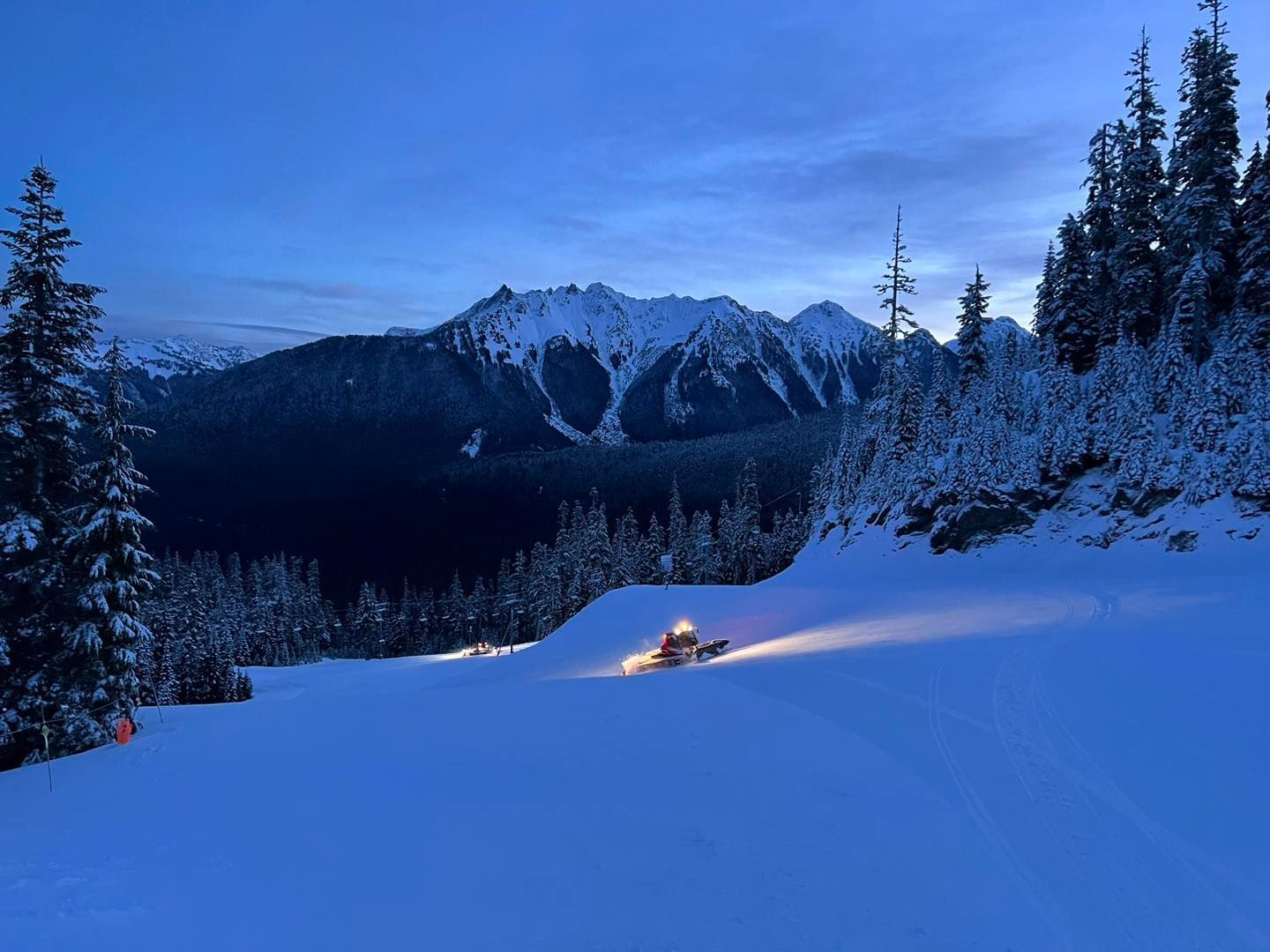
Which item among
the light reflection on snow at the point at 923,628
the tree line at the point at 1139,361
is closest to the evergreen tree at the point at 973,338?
the tree line at the point at 1139,361

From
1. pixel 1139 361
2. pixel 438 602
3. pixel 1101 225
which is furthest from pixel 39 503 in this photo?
pixel 438 602

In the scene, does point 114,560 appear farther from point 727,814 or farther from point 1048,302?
point 1048,302

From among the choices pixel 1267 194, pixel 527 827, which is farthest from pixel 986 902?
pixel 1267 194

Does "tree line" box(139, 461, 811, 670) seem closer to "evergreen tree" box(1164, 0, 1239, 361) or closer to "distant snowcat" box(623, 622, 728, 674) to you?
"distant snowcat" box(623, 622, 728, 674)

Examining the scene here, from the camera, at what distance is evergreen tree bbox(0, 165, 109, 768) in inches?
694

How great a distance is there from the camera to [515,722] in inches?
492

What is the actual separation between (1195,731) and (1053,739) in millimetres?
1759

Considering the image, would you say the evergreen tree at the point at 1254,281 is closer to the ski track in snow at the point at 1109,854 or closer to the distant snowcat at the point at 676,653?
the distant snowcat at the point at 676,653

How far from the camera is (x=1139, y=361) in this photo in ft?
97.6

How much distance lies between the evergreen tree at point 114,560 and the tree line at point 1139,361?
1330 inches

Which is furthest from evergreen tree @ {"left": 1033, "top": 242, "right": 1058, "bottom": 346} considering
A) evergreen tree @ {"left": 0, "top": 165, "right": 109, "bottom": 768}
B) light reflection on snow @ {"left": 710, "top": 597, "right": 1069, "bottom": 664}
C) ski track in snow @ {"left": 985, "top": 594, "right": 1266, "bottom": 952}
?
evergreen tree @ {"left": 0, "top": 165, "right": 109, "bottom": 768}

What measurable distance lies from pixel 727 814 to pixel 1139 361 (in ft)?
107

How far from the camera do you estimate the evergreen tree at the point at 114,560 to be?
18.5 meters

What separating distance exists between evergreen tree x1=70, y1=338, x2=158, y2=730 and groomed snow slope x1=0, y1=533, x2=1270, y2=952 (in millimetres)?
4768
